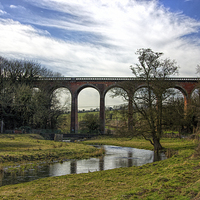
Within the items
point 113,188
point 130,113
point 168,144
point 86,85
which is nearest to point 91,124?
point 86,85

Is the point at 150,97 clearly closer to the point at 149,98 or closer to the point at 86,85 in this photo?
the point at 149,98

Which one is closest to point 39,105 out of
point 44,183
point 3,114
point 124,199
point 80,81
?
point 3,114

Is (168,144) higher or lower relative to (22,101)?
lower

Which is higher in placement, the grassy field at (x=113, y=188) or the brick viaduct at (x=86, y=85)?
the brick viaduct at (x=86, y=85)

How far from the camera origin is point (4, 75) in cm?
4566

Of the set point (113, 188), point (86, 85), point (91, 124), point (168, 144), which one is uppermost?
point (86, 85)

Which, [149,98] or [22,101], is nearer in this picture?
[149,98]

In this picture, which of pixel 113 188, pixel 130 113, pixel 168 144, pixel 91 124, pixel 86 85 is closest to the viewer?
pixel 113 188

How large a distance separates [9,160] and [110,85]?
130ft

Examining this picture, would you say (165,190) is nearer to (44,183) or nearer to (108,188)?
(108,188)

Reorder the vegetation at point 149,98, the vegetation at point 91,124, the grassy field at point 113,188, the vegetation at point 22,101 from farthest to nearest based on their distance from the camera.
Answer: the vegetation at point 91,124 < the vegetation at point 22,101 < the vegetation at point 149,98 < the grassy field at point 113,188

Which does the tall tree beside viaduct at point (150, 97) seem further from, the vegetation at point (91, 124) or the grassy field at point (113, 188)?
the vegetation at point (91, 124)

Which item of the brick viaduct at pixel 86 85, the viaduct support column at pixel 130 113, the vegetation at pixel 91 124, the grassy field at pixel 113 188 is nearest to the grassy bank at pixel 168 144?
the viaduct support column at pixel 130 113

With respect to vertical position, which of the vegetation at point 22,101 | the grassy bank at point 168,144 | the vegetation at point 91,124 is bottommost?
the grassy bank at point 168,144
